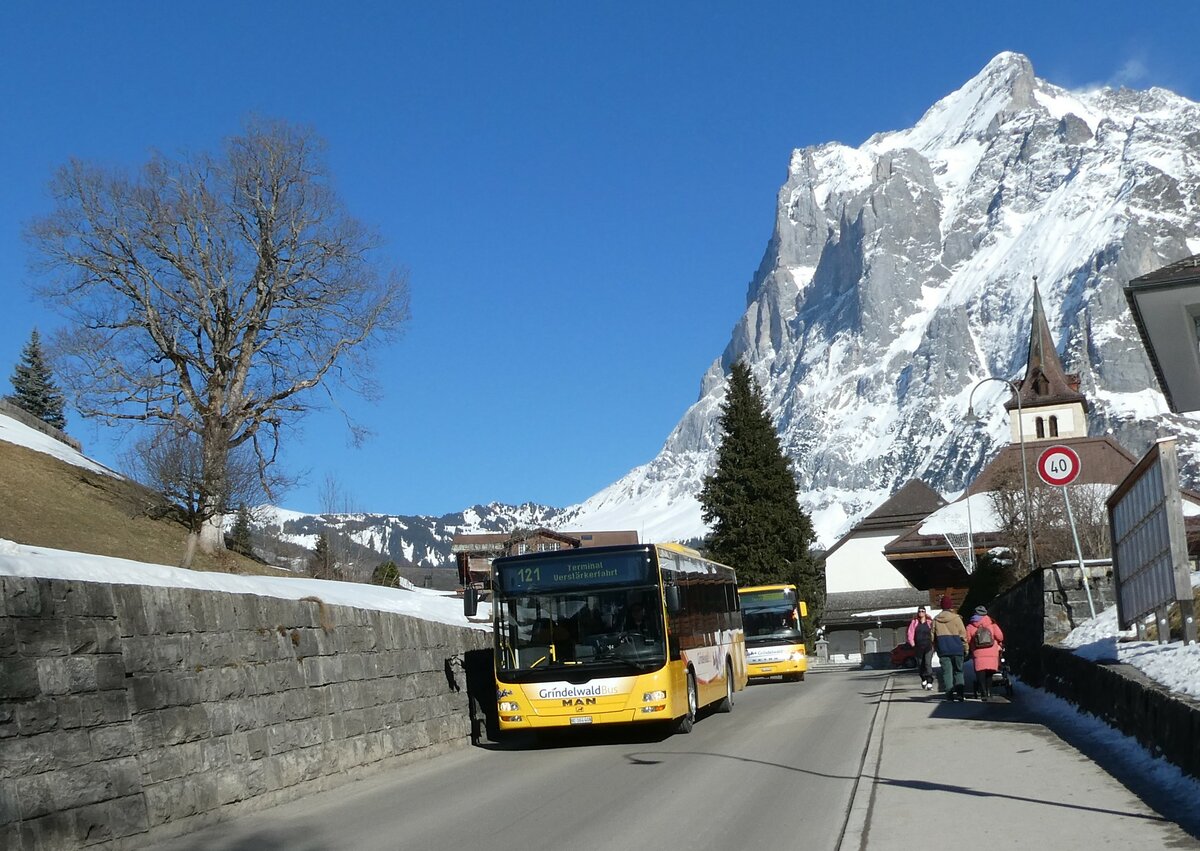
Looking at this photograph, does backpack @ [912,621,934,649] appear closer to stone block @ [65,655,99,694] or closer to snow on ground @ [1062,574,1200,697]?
snow on ground @ [1062,574,1200,697]

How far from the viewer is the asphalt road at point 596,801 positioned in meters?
8.83

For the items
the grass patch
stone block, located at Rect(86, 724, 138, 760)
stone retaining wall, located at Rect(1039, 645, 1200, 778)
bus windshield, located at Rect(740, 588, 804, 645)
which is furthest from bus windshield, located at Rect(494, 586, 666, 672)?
bus windshield, located at Rect(740, 588, 804, 645)

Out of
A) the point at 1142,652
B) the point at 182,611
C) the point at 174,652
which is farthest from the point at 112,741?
the point at 1142,652

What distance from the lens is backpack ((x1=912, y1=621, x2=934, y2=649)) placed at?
24297mm

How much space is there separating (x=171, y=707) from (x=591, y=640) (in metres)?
7.59

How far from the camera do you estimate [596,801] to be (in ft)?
35.2

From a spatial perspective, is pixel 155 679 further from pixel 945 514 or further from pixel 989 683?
pixel 945 514

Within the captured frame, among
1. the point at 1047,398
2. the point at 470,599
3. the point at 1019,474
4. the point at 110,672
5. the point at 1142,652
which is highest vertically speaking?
the point at 1047,398

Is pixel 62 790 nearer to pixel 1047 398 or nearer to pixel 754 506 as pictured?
pixel 754 506

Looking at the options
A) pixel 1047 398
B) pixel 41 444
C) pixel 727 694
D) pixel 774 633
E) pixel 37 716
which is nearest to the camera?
pixel 37 716

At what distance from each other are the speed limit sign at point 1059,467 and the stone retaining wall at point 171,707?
1013 centimetres

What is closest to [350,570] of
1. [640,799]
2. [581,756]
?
[581,756]

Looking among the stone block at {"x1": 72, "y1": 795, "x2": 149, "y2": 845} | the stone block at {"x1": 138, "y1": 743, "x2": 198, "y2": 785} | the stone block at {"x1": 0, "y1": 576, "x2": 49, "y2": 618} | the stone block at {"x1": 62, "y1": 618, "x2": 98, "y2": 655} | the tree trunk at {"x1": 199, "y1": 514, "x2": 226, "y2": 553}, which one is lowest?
the stone block at {"x1": 72, "y1": 795, "x2": 149, "y2": 845}

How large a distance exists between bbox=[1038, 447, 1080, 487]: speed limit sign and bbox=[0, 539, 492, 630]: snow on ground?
878 cm
